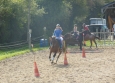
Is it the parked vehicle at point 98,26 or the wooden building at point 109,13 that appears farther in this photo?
the wooden building at point 109,13

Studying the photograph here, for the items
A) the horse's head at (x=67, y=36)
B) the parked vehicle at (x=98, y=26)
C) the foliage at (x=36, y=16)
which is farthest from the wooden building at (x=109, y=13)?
the horse's head at (x=67, y=36)

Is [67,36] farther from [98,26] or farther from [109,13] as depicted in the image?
[109,13]

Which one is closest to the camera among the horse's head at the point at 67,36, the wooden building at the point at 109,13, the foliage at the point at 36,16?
the horse's head at the point at 67,36

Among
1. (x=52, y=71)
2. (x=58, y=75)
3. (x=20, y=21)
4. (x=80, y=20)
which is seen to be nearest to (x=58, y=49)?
(x=52, y=71)

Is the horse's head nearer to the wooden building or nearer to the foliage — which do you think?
the foliage

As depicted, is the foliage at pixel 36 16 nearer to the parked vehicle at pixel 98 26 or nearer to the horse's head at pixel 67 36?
the parked vehicle at pixel 98 26

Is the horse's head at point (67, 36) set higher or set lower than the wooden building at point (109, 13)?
lower

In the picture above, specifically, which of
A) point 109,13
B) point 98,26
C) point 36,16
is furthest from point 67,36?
point 109,13

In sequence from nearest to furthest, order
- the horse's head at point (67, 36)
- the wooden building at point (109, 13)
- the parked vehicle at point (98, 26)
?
the horse's head at point (67, 36)
the parked vehicle at point (98, 26)
the wooden building at point (109, 13)

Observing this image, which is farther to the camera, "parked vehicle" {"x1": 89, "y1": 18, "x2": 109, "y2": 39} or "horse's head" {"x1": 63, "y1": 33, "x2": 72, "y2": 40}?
"parked vehicle" {"x1": 89, "y1": 18, "x2": 109, "y2": 39}

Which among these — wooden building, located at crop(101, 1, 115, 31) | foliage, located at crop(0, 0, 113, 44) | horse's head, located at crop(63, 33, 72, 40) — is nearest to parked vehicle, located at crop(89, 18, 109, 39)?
foliage, located at crop(0, 0, 113, 44)

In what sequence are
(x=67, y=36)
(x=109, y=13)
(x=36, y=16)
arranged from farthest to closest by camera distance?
(x=109, y=13), (x=36, y=16), (x=67, y=36)

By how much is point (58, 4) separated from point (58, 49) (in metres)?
20.9

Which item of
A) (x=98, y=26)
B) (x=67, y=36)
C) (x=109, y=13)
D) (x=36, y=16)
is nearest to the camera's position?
(x=67, y=36)
